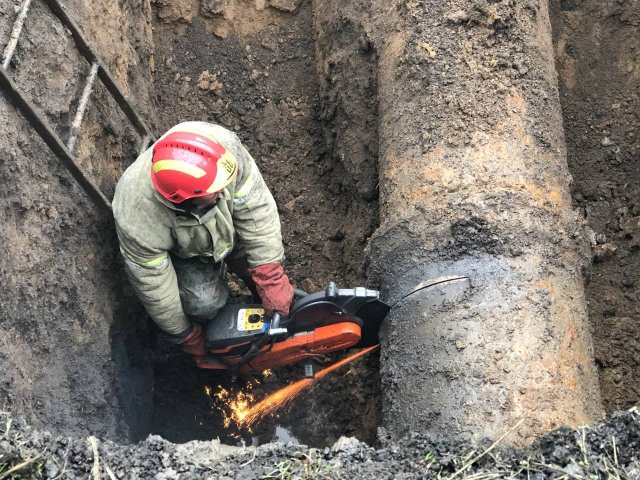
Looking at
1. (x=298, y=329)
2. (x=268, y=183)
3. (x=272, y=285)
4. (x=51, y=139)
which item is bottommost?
(x=298, y=329)

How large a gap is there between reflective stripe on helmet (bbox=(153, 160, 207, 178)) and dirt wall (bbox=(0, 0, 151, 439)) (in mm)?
752

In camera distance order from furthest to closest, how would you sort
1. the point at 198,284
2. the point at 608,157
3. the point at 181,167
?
1. the point at 608,157
2. the point at 198,284
3. the point at 181,167

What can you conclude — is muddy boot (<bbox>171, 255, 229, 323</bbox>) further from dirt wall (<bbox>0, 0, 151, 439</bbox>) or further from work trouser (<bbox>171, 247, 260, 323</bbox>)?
dirt wall (<bbox>0, 0, 151, 439</bbox>)

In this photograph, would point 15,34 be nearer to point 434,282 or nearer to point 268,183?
point 268,183

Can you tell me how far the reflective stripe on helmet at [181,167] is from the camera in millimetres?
3311

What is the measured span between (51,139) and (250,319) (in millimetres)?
1408

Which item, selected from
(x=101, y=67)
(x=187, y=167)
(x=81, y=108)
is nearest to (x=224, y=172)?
(x=187, y=167)

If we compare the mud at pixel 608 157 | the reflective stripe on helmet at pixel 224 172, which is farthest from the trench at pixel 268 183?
the reflective stripe on helmet at pixel 224 172

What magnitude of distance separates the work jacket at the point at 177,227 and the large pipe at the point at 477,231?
607 mm

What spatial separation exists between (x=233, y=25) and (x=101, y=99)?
169 cm

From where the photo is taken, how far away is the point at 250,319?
13.9ft

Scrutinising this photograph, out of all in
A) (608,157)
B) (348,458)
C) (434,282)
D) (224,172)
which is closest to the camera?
(348,458)

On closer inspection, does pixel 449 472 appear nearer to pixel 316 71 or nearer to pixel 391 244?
pixel 391 244

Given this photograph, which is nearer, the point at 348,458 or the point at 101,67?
the point at 348,458
